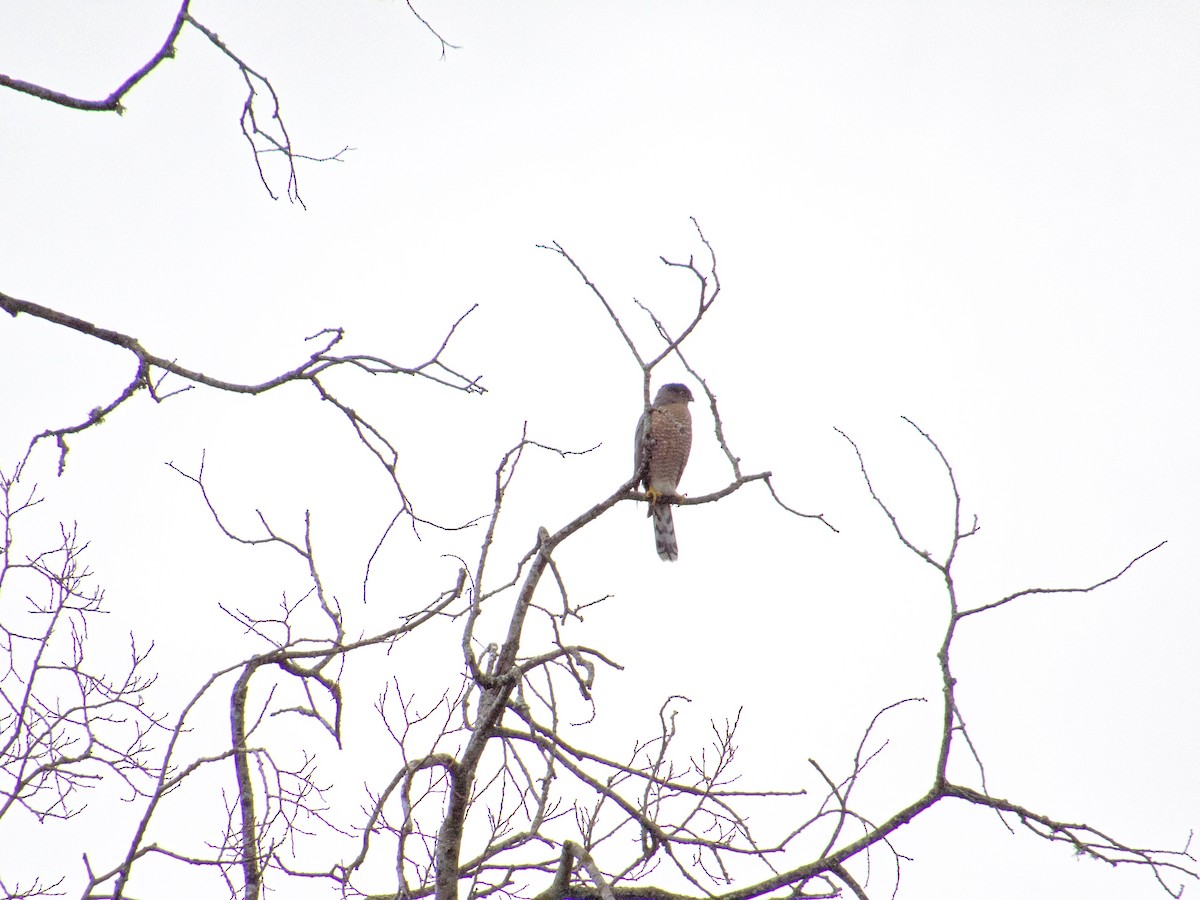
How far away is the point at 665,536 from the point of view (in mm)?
7539

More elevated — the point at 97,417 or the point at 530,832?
the point at 97,417

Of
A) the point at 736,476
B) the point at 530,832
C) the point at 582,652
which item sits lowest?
the point at 530,832

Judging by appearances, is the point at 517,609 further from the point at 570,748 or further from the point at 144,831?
the point at 144,831

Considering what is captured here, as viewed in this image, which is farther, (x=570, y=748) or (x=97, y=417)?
(x=570, y=748)

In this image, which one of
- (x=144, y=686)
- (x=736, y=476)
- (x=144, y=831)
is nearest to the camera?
(x=144, y=831)

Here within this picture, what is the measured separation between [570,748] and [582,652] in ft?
0.76

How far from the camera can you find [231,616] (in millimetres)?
3180

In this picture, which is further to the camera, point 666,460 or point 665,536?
point 666,460

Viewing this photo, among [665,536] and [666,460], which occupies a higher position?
[666,460]

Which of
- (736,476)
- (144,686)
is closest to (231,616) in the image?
(736,476)

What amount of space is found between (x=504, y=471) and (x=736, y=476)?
0.81 meters

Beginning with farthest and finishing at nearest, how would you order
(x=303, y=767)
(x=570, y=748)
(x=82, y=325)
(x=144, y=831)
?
(x=303, y=767) → (x=570, y=748) → (x=82, y=325) → (x=144, y=831)

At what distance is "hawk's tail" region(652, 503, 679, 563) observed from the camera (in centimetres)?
752

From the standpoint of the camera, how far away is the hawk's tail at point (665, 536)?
7516 millimetres
